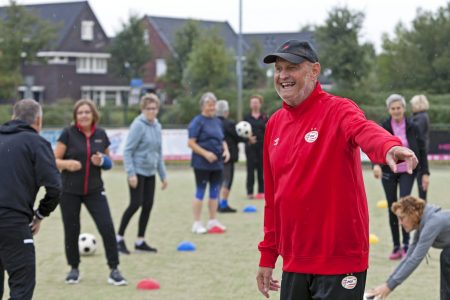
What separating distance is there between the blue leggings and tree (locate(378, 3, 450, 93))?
10958mm

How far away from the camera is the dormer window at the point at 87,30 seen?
61.2 m

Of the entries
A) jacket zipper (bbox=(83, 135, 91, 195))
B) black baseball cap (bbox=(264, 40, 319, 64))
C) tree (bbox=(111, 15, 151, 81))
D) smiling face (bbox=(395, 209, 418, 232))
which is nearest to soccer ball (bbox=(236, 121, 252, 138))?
jacket zipper (bbox=(83, 135, 91, 195))

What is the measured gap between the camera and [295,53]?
14.0 feet

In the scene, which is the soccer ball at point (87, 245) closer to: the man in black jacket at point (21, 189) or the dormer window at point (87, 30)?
the man in black jacket at point (21, 189)

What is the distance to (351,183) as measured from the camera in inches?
164

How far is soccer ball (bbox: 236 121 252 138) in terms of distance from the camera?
14.8m

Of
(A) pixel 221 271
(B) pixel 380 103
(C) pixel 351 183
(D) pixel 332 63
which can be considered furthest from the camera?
(D) pixel 332 63

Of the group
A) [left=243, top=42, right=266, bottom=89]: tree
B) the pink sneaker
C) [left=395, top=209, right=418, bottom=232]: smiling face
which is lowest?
the pink sneaker

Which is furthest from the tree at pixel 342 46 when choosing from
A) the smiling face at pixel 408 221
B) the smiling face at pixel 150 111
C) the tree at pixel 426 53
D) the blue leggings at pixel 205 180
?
the smiling face at pixel 408 221

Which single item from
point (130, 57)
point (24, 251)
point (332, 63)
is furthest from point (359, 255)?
point (130, 57)

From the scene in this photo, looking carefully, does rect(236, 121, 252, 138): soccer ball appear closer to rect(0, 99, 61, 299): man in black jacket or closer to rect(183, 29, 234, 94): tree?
rect(0, 99, 61, 299): man in black jacket

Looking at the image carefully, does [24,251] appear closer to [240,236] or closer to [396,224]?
[396,224]

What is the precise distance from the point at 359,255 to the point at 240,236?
7.51 meters

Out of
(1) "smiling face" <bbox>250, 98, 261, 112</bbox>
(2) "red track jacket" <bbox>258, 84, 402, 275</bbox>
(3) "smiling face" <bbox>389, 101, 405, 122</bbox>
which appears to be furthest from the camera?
(1) "smiling face" <bbox>250, 98, 261, 112</bbox>
